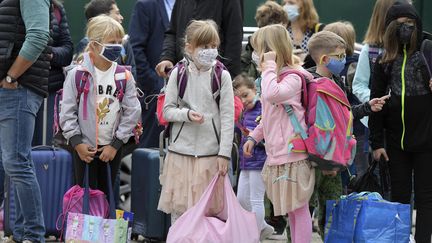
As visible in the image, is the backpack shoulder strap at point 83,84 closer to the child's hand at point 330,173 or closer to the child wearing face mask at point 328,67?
the child wearing face mask at point 328,67

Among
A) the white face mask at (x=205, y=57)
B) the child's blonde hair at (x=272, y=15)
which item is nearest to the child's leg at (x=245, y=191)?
the white face mask at (x=205, y=57)

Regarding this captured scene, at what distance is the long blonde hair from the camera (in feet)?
29.7

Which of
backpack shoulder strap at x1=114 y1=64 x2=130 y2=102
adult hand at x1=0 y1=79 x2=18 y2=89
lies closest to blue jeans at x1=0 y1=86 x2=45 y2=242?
adult hand at x1=0 y1=79 x2=18 y2=89

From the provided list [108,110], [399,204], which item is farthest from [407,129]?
[108,110]

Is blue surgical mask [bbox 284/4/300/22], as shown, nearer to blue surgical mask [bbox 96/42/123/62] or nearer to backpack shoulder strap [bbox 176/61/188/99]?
blue surgical mask [bbox 96/42/123/62]

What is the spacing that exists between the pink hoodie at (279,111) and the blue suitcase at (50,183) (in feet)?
6.62

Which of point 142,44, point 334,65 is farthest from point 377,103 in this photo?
point 142,44

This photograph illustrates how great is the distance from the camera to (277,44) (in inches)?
313

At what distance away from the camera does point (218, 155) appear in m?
7.96

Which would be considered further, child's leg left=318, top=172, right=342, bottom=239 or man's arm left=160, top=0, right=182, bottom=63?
man's arm left=160, top=0, right=182, bottom=63

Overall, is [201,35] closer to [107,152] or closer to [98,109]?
[98,109]

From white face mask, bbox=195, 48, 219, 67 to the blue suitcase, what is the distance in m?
1.69

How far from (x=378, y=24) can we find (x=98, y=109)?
2.45 metres

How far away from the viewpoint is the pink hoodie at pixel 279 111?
7.72 m
